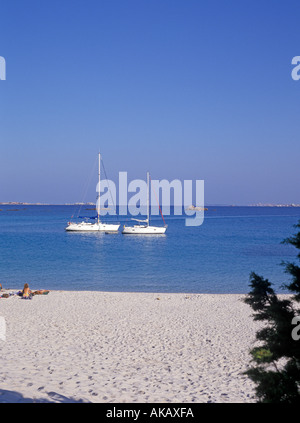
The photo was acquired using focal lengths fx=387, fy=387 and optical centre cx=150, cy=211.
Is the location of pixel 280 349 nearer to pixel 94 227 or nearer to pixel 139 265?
pixel 139 265

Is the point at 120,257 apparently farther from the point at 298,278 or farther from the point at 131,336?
the point at 298,278

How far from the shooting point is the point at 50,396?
8.32m

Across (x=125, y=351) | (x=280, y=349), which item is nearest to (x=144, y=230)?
(x=125, y=351)

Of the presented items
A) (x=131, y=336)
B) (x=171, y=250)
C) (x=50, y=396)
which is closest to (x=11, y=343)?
(x=131, y=336)

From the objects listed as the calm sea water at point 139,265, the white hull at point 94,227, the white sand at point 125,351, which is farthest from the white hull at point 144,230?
the white sand at point 125,351

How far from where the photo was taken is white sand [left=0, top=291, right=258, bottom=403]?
891cm

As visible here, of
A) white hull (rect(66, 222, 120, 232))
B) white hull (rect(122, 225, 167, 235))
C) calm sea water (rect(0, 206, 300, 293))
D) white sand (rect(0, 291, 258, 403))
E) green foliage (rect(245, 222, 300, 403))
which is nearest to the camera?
green foliage (rect(245, 222, 300, 403))

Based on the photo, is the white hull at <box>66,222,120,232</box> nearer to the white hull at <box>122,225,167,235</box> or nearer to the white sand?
the white hull at <box>122,225,167,235</box>

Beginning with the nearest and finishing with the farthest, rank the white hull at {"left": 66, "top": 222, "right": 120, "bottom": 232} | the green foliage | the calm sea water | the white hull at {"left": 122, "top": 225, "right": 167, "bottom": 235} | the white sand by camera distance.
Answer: the green foliage < the white sand < the calm sea water < the white hull at {"left": 122, "top": 225, "right": 167, "bottom": 235} < the white hull at {"left": 66, "top": 222, "right": 120, "bottom": 232}

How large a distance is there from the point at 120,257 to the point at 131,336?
1294 inches


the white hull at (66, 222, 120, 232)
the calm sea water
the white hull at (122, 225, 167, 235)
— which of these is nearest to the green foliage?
the calm sea water

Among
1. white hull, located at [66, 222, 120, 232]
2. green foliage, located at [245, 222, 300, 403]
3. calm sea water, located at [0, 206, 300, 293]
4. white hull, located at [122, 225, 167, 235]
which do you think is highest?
white hull, located at [66, 222, 120, 232]

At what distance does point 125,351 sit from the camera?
40.1 feet
